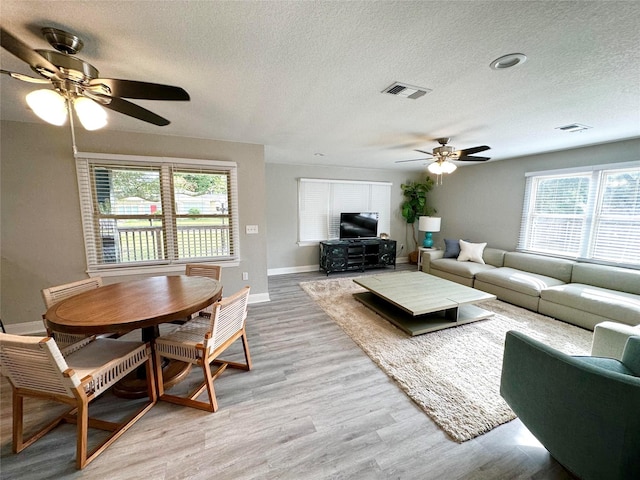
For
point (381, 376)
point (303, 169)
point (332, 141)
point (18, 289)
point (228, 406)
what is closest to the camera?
point (228, 406)

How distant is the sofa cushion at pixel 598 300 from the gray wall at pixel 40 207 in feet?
18.5

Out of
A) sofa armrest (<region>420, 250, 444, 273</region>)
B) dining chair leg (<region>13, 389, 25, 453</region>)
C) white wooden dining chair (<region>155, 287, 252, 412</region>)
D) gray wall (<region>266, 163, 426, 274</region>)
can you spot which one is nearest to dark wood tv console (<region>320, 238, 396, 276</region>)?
gray wall (<region>266, 163, 426, 274</region>)

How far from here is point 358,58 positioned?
1.55 m

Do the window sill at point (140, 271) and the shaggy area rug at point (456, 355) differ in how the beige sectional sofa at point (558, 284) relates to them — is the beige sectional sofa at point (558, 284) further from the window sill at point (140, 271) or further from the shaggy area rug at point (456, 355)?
the window sill at point (140, 271)

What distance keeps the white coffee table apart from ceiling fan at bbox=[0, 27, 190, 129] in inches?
115

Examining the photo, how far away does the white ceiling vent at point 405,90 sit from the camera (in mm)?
1884

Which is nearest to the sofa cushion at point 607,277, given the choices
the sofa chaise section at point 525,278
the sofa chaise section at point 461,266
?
the sofa chaise section at point 525,278

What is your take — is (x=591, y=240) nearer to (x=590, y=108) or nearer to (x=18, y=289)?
(x=590, y=108)

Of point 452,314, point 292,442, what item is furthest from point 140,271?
point 452,314

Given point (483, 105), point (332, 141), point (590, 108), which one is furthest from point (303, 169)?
point (590, 108)

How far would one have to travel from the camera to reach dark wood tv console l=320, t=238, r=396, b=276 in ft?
18.0

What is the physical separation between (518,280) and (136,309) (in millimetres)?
4789

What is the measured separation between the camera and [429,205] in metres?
6.62

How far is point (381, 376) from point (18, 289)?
14.0 feet
